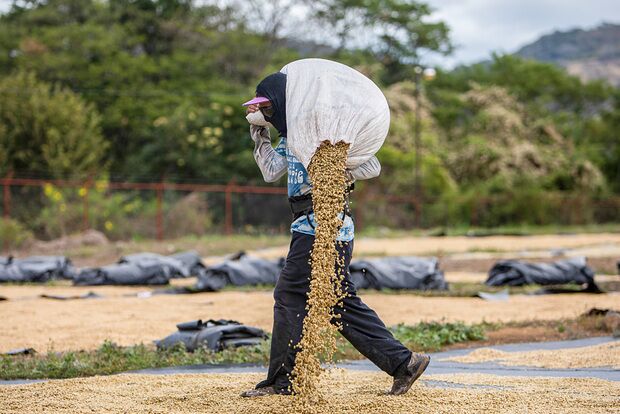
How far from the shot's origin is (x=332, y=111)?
5.11 metres

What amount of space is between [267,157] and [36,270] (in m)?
10.4

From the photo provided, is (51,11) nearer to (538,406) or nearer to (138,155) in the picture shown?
(138,155)

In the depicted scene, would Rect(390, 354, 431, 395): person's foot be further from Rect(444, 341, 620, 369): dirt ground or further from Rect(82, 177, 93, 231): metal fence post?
Rect(82, 177, 93, 231): metal fence post

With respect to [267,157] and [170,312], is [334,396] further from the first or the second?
[170,312]

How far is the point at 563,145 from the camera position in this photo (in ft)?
138

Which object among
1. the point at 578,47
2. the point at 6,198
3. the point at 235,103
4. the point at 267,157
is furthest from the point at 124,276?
the point at 578,47

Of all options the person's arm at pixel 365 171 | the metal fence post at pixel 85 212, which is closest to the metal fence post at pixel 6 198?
the metal fence post at pixel 85 212

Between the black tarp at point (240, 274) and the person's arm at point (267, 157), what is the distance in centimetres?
766

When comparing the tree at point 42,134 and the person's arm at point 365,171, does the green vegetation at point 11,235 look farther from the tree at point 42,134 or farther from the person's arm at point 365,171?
the person's arm at point 365,171

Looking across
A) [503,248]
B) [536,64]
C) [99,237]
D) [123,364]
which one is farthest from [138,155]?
[123,364]

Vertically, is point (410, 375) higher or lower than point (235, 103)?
lower

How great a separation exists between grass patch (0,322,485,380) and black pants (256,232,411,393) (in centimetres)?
175

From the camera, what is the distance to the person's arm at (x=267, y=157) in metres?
5.43

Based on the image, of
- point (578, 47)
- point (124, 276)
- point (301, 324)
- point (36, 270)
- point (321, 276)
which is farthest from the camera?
point (578, 47)
